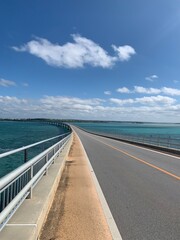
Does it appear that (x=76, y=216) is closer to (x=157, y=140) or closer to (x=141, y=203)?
(x=141, y=203)

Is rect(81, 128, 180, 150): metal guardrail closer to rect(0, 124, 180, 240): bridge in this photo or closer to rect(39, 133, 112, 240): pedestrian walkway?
rect(0, 124, 180, 240): bridge

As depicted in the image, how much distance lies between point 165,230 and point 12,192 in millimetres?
3142

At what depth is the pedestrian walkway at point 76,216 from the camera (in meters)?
4.93

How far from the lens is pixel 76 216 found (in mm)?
5941

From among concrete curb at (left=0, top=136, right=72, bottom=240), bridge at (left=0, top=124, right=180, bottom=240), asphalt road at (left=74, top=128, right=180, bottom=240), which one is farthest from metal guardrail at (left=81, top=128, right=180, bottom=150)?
concrete curb at (left=0, top=136, right=72, bottom=240)

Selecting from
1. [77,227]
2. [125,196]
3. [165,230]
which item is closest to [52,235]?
[77,227]

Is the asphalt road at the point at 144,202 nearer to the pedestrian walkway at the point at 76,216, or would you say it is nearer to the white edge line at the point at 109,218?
the white edge line at the point at 109,218

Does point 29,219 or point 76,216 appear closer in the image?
point 29,219

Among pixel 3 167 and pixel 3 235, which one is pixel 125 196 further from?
pixel 3 167

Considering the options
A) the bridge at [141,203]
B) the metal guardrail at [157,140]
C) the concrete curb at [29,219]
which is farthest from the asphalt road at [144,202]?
the metal guardrail at [157,140]

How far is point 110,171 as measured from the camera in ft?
41.0

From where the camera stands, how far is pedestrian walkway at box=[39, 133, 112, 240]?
493 cm

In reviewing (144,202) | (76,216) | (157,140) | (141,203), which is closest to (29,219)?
(76,216)

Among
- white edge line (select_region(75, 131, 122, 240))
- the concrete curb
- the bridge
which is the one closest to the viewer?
the concrete curb
